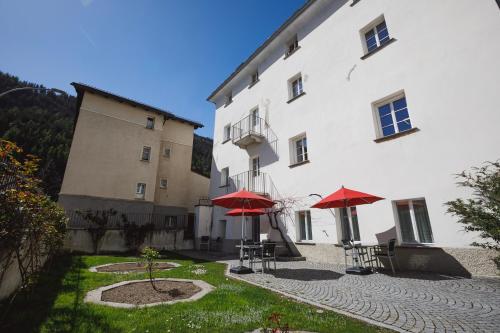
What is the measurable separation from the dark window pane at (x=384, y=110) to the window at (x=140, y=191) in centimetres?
1758

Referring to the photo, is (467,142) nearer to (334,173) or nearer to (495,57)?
(495,57)

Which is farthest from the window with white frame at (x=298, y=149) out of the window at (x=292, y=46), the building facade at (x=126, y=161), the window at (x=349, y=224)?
the building facade at (x=126, y=161)

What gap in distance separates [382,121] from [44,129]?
5017cm

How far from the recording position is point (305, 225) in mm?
11438

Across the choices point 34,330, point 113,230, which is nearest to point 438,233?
point 34,330

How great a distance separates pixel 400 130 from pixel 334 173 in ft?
9.73

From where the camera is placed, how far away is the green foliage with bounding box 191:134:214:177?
3641 centimetres

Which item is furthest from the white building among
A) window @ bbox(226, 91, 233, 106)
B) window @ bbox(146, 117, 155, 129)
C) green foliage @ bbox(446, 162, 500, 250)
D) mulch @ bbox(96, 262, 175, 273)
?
window @ bbox(146, 117, 155, 129)

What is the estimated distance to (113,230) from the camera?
14.4 meters

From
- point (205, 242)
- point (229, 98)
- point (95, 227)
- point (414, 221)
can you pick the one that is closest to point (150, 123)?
point (229, 98)

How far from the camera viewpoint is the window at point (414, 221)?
7523mm

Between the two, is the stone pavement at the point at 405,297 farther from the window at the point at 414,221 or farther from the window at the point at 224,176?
the window at the point at 224,176

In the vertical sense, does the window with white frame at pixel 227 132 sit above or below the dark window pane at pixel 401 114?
above

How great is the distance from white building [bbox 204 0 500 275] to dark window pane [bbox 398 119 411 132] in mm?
45
